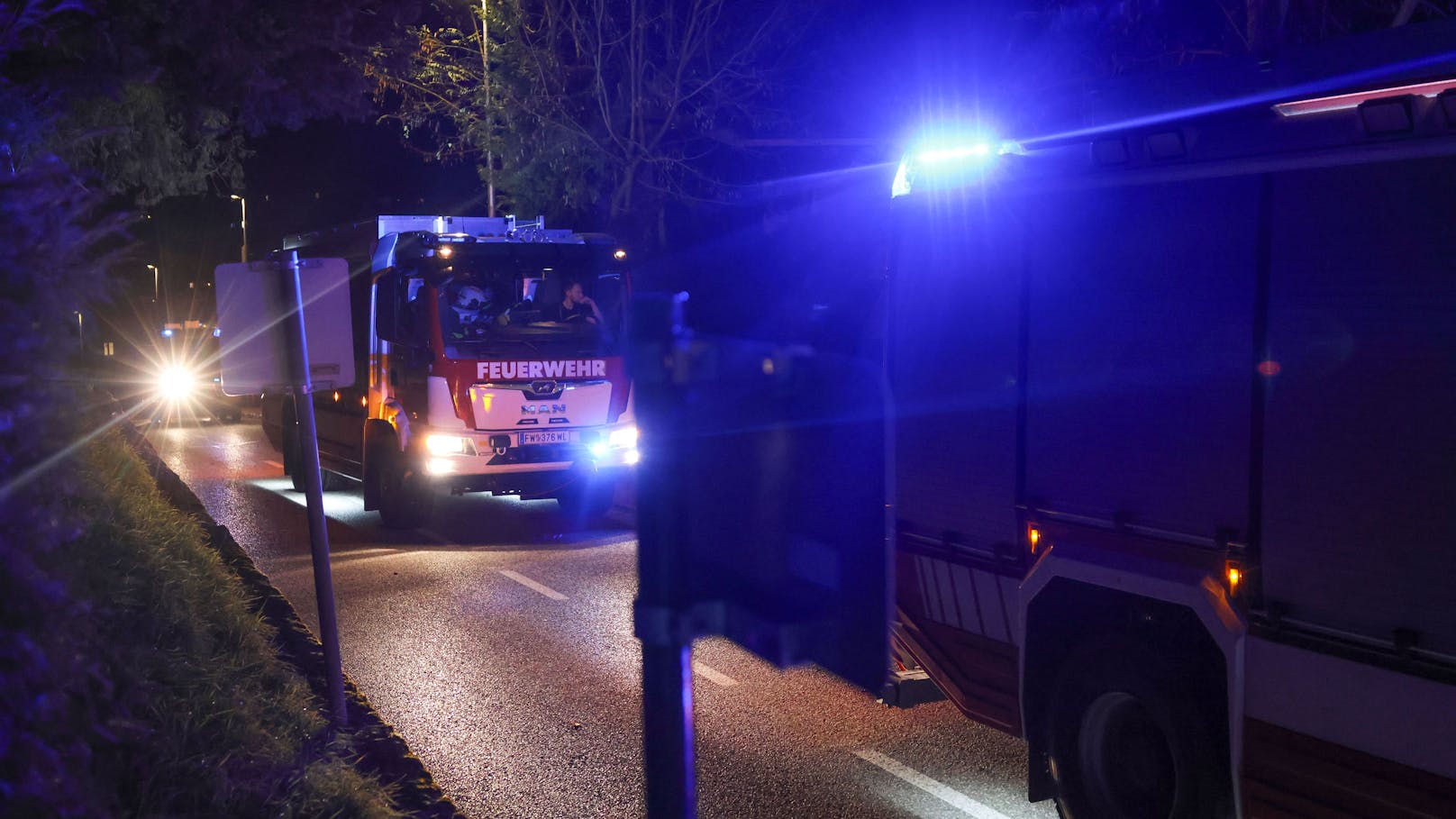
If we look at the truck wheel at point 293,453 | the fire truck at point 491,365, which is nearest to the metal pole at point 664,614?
the fire truck at point 491,365

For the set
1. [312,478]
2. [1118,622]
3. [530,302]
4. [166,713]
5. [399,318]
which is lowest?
[166,713]

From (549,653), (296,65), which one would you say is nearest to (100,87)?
(296,65)

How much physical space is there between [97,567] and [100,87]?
573 cm

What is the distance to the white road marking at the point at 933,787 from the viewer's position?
16.8 ft

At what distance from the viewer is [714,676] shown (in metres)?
7.35

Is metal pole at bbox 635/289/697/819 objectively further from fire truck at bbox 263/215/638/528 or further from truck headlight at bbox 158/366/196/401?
truck headlight at bbox 158/366/196/401

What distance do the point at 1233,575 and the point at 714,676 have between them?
3960 millimetres

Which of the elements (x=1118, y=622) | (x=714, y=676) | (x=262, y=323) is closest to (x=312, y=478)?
(x=262, y=323)

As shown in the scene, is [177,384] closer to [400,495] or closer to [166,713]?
[400,495]

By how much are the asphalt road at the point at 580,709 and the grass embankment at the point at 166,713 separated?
82 centimetres

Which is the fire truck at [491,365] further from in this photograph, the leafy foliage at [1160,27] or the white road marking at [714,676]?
the leafy foliage at [1160,27]

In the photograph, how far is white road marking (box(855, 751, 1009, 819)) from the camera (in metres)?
5.13

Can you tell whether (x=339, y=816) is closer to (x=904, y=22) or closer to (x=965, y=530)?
(x=965, y=530)

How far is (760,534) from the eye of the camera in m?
1.74
